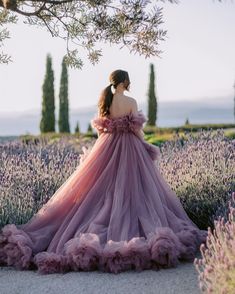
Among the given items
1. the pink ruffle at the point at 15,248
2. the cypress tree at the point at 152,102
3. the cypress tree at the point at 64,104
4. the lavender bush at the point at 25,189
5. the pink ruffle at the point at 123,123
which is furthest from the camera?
the cypress tree at the point at 152,102

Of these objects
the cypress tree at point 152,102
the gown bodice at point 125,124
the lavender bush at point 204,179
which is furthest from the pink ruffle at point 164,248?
the cypress tree at point 152,102

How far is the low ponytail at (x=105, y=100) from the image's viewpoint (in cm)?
681

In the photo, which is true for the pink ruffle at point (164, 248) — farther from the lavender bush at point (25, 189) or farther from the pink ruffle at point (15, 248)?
the lavender bush at point (25, 189)

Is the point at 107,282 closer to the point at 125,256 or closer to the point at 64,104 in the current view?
the point at 125,256

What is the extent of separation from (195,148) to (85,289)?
406 cm

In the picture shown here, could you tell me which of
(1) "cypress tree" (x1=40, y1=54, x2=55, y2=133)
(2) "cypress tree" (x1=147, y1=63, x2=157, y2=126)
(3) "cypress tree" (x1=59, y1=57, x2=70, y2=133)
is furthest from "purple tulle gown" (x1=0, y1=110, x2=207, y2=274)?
(2) "cypress tree" (x1=147, y1=63, x2=157, y2=126)

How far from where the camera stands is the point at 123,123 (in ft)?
22.1

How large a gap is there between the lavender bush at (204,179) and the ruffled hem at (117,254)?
761mm

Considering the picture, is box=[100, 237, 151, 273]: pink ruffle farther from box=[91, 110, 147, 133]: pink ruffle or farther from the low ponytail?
the low ponytail

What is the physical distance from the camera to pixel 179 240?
6145mm

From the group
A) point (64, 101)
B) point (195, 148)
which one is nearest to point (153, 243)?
point (195, 148)

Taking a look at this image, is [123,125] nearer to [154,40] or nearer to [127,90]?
[127,90]

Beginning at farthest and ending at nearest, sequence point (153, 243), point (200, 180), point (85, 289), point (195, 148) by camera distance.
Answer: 1. point (195, 148)
2. point (200, 180)
3. point (153, 243)
4. point (85, 289)

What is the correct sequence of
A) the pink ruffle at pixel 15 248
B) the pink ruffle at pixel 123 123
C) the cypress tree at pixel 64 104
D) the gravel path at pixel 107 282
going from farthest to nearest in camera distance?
the cypress tree at pixel 64 104 → the pink ruffle at pixel 123 123 → the pink ruffle at pixel 15 248 → the gravel path at pixel 107 282
